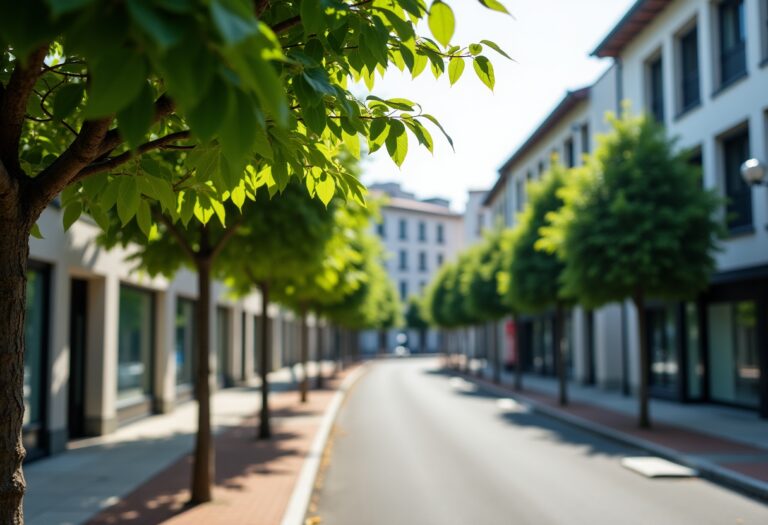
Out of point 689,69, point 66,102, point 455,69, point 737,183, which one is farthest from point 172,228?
point 689,69

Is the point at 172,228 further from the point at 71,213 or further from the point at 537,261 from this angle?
the point at 537,261

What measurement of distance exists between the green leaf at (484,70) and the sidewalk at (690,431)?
25.9 ft

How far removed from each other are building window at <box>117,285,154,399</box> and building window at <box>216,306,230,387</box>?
8.33 metres

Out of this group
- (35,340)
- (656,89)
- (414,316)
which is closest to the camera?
(35,340)

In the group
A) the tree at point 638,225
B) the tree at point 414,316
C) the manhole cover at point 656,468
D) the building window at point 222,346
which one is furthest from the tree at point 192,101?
the tree at point 414,316

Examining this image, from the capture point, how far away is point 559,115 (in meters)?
31.0

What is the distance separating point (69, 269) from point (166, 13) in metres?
12.1

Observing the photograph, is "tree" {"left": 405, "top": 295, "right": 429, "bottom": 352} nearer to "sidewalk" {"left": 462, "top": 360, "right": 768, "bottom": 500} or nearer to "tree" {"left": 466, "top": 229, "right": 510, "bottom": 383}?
"tree" {"left": 466, "top": 229, "right": 510, "bottom": 383}

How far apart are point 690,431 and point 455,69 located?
1351cm

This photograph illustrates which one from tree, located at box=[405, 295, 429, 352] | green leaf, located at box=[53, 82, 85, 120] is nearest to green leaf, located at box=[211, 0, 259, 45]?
green leaf, located at box=[53, 82, 85, 120]

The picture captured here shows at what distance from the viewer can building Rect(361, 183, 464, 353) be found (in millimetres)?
89438

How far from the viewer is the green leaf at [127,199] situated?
3246mm

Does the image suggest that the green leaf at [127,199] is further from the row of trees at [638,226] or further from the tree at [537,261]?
the tree at [537,261]

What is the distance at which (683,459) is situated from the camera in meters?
11.3
